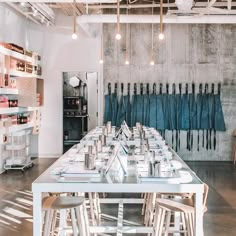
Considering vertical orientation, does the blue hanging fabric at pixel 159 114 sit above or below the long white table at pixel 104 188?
above

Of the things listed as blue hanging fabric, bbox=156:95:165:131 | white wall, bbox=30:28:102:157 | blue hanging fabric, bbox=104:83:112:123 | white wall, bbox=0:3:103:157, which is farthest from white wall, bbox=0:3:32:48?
blue hanging fabric, bbox=156:95:165:131

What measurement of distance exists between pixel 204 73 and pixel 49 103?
3919 millimetres

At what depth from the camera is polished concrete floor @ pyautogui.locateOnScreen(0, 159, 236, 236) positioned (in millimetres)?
5445

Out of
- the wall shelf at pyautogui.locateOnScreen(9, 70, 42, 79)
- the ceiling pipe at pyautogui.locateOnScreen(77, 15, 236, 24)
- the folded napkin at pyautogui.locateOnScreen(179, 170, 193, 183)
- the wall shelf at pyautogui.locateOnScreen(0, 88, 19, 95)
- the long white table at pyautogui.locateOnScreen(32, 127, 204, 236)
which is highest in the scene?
the ceiling pipe at pyautogui.locateOnScreen(77, 15, 236, 24)

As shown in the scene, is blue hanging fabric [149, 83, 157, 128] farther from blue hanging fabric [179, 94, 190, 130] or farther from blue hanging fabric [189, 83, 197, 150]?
blue hanging fabric [189, 83, 197, 150]

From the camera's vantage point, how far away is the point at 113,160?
155 inches

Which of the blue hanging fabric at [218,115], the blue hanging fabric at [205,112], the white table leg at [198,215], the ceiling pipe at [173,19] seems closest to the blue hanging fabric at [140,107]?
the blue hanging fabric at [205,112]

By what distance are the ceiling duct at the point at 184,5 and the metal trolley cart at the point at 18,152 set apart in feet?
13.5

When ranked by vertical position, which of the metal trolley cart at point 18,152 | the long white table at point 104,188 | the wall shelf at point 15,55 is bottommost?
the metal trolley cart at point 18,152

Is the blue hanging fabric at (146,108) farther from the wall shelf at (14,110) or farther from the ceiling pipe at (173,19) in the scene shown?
the wall shelf at (14,110)

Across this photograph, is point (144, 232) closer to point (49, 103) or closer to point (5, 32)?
point (5, 32)

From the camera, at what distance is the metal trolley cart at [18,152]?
31.0 feet

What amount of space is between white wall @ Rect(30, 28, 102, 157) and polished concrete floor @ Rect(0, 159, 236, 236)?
5.35ft

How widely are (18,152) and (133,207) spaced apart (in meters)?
4.06
